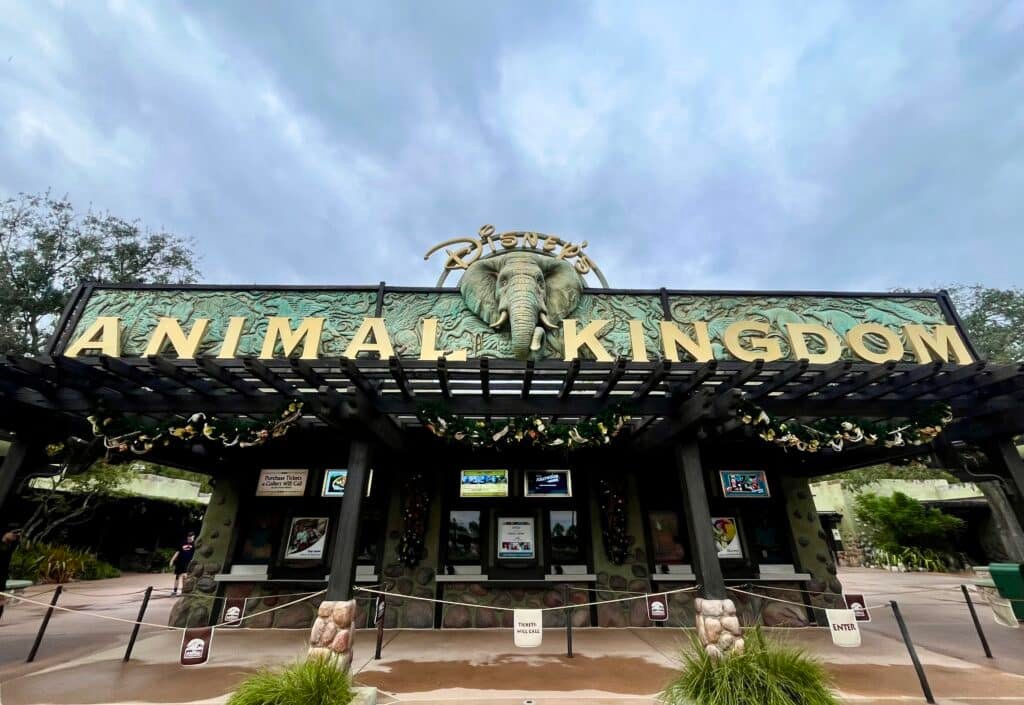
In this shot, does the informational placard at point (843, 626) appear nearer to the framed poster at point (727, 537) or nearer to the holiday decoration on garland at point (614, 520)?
the framed poster at point (727, 537)

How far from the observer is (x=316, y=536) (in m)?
7.58

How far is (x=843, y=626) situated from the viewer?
4.67 m

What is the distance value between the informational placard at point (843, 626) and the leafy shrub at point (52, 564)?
18988 mm

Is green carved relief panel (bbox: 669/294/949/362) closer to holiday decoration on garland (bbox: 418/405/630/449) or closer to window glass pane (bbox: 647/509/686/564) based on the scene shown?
holiday decoration on garland (bbox: 418/405/630/449)

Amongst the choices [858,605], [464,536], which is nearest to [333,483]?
[464,536]

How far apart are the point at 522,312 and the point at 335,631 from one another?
440 cm

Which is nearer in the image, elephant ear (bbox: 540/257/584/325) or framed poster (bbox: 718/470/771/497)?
elephant ear (bbox: 540/257/584/325)

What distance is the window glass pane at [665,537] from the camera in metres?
7.57

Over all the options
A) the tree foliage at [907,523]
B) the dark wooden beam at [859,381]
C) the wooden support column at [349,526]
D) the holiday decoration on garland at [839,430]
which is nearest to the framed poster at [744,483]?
the holiday decoration on garland at [839,430]

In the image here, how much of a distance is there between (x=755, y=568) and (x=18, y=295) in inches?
939

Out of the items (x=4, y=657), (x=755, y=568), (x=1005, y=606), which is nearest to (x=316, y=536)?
(x=4, y=657)

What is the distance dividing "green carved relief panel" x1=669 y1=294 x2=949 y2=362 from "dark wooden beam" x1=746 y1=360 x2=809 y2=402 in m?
1.48

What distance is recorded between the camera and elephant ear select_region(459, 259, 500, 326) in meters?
6.80

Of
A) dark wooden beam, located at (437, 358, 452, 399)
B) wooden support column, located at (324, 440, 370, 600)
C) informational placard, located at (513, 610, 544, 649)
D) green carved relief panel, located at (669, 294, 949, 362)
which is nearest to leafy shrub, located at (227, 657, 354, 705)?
wooden support column, located at (324, 440, 370, 600)
